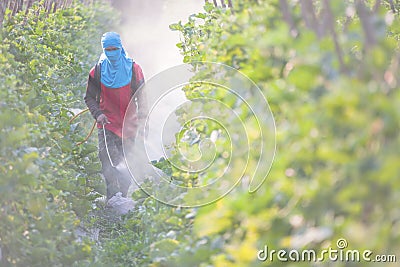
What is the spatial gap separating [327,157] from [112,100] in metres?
5.45

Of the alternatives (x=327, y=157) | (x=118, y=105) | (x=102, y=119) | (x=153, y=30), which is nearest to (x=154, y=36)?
(x=153, y=30)

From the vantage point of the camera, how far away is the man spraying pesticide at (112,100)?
7.81 metres

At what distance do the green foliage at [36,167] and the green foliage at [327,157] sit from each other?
153 cm

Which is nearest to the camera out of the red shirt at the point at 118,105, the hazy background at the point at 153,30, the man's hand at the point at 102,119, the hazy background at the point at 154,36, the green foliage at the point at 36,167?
the green foliage at the point at 36,167

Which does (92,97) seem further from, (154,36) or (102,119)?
(154,36)

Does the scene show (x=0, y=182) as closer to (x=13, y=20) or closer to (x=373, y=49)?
(x=373, y=49)

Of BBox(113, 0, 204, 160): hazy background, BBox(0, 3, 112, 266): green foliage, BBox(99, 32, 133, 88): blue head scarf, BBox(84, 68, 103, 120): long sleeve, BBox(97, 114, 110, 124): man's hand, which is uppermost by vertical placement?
BBox(113, 0, 204, 160): hazy background

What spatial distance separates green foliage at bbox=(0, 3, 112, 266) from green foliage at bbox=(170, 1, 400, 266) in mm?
1533

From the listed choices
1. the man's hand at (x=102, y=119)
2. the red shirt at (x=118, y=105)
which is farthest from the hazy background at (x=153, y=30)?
the man's hand at (x=102, y=119)

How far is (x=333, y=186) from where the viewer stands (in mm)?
2730

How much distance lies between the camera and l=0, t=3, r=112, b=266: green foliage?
4.67 metres

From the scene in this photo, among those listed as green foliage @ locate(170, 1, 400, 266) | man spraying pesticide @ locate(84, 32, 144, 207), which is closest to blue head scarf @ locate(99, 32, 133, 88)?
man spraying pesticide @ locate(84, 32, 144, 207)

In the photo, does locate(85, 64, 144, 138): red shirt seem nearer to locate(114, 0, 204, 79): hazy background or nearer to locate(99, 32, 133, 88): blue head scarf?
locate(99, 32, 133, 88): blue head scarf

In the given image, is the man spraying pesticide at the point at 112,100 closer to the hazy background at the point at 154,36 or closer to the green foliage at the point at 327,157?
the hazy background at the point at 154,36
